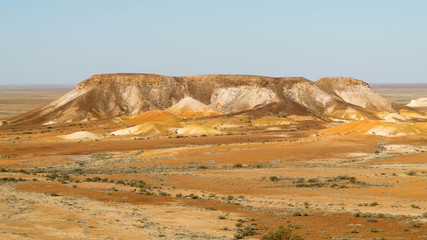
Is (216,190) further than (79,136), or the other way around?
(79,136)

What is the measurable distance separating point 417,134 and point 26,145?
50.6 metres

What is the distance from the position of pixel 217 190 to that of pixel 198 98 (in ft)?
316

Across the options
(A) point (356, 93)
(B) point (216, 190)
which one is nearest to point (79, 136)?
(B) point (216, 190)

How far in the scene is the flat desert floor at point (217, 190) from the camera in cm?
2170

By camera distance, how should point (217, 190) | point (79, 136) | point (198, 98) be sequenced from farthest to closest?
point (198, 98) < point (79, 136) < point (217, 190)

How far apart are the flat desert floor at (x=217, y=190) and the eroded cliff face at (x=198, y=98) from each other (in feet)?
160

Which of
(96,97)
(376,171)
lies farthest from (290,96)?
(376,171)

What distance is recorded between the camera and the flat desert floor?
21703 mm

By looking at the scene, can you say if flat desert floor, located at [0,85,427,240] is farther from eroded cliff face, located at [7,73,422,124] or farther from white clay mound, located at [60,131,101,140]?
eroded cliff face, located at [7,73,422,124]

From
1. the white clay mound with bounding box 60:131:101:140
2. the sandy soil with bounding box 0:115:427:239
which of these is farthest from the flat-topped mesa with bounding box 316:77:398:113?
the white clay mound with bounding box 60:131:101:140

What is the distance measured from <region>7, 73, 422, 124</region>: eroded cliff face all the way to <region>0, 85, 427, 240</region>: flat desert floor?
160 ft

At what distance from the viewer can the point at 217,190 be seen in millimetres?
34812

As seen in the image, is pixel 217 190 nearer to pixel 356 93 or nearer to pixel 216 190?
pixel 216 190

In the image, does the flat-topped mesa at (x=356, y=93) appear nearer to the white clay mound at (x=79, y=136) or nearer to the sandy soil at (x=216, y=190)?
the sandy soil at (x=216, y=190)
